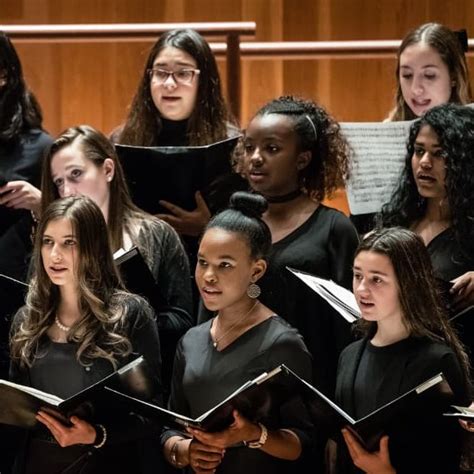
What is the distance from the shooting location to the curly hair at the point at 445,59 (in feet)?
8.65

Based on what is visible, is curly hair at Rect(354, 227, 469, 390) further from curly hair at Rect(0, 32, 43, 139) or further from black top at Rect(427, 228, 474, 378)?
curly hair at Rect(0, 32, 43, 139)

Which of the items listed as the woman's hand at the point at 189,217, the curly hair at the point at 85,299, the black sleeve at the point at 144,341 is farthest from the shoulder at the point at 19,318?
the woman's hand at the point at 189,217

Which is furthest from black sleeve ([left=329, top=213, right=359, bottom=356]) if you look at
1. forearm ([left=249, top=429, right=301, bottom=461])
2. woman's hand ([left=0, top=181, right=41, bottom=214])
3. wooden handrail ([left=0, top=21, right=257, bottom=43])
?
wooden handrail ([left=0, top=21, right=257, bottom=43])

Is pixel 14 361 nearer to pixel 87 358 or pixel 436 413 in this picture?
pixel 87 358

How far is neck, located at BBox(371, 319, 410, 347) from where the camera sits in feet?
6.46

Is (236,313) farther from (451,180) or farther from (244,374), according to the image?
(451,180)

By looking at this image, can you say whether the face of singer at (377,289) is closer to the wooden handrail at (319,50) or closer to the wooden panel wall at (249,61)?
the wooden handrail at (319,50)

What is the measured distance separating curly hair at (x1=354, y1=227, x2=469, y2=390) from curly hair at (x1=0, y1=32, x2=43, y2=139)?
0.95 meters

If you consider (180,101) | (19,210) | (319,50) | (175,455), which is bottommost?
(175,455)

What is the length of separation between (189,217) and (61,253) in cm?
39

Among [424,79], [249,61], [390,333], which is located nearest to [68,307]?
[390,333]

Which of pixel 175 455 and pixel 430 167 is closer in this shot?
pixel 175 455

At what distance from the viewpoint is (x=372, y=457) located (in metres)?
1.83

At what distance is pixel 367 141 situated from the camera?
96.7 inches
